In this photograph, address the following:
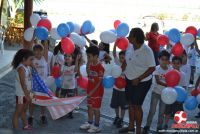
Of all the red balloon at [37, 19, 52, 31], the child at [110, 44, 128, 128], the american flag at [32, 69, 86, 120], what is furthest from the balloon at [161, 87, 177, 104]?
the red balloon at [37, 19, 52, 31]

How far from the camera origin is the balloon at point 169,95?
5113mm

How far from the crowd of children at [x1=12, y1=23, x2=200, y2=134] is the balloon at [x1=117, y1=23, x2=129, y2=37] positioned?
11.2 inches

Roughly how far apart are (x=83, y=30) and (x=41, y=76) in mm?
1147

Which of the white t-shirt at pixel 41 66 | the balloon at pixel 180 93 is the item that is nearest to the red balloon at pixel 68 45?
the white t-shirt at pixel 41 66

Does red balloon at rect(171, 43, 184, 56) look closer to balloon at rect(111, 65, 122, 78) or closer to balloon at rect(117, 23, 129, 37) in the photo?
balloon at rect(117, 23, 129, 37)

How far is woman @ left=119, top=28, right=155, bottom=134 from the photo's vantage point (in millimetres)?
5000

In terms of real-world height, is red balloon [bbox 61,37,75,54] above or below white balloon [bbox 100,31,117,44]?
below

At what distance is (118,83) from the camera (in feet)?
18.6

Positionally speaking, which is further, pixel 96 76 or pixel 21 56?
pixel 96 76

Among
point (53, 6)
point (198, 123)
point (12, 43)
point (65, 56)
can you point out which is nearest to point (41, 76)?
point (65, 56)

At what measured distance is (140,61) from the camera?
5016mm

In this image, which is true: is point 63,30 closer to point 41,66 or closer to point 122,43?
point 41,66

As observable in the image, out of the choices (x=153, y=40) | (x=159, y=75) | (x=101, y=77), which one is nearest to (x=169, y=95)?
(x=159, y=75)

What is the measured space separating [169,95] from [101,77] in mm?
1039
